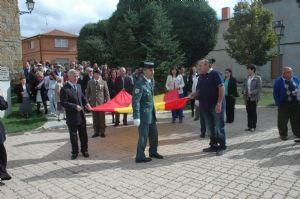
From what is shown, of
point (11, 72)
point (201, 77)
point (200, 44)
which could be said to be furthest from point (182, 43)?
point (201, 77)

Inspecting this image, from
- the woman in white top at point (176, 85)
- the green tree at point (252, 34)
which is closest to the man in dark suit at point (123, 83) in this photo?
the woman in white top at point (176, 85)

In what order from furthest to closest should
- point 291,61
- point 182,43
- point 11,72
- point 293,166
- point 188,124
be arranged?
point 291,61
point 182,43
point 11,72
point 188,124
point 293,166

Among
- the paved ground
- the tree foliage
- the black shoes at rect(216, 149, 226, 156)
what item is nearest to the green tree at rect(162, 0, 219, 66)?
the tree foliage

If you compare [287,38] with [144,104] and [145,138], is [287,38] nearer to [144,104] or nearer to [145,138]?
[144,104]

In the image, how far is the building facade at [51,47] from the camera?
5584 centimetres

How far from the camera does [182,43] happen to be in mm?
23891

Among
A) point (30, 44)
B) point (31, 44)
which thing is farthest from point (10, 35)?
point (30, 44)

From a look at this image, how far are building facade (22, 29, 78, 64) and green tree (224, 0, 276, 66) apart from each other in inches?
1516

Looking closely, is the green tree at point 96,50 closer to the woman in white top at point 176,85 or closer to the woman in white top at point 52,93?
the woman in white top at point 52,93

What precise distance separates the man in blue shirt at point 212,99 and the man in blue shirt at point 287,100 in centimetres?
216

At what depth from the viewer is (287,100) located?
8.57 meters

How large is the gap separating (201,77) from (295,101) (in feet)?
9.13

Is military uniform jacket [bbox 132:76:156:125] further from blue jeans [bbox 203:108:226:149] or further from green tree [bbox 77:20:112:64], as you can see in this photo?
green tree [bbox 77:20:112:64]

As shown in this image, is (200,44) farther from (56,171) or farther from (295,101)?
(56,171)
